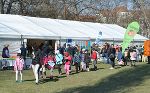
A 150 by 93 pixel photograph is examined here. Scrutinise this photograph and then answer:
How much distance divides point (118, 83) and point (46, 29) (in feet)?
43.4

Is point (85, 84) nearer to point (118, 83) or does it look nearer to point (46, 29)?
point (118, 83)

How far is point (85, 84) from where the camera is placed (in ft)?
62.0

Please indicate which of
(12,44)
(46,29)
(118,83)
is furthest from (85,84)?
(46,29)

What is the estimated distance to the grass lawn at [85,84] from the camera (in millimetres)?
16797

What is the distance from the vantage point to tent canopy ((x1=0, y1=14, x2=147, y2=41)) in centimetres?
2766

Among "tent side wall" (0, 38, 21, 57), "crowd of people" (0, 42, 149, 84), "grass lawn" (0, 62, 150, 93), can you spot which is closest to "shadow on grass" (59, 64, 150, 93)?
"grass lawn" (0, 62, 150, 93)

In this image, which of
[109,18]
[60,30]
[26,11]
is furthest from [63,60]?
[109,18]

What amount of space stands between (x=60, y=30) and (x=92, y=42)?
3287 mm

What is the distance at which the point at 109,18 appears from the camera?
70.6m

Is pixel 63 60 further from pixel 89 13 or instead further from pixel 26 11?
pixel 89 13

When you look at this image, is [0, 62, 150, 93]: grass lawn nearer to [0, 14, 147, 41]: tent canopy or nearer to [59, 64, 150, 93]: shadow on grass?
[59, 64, 150, 93]: shadow on grass

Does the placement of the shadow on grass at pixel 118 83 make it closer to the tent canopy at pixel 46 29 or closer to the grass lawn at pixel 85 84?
the grass lawn at pixel 85 84

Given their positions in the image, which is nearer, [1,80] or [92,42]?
[1,80]

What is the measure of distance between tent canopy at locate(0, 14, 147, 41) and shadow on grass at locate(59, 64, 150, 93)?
728 cm
